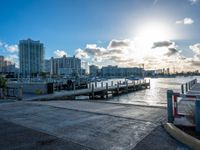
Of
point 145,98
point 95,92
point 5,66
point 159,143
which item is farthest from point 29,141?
point 5,66

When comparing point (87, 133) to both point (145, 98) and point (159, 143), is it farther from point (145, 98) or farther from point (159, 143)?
point (145, 98)

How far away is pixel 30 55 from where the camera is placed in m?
90.4

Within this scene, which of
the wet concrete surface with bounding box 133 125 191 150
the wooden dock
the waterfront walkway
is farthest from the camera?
the wooden dock

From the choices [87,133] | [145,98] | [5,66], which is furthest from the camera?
[5,66]

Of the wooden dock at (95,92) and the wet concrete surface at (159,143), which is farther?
the wooden dock at (95,92)

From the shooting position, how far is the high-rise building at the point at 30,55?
89000 millimetres

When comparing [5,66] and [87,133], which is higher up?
[5,66]

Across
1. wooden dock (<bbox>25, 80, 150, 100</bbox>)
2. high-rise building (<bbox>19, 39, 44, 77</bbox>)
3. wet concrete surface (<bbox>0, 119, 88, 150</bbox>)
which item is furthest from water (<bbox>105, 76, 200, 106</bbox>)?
high-rise building (<bbox>19, 39, 44, 77</bbox>)

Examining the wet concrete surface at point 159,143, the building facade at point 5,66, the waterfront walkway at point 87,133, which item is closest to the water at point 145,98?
the waterfront walkway at point 87,133

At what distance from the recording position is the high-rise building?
89.0m

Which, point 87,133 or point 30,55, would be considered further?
point 30,55

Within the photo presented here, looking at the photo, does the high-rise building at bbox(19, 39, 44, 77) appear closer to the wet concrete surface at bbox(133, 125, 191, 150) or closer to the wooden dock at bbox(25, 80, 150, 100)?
the wooden dock at bbox(25, 80, 150, 100)

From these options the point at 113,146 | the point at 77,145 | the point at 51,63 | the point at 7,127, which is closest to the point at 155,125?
the point at 113,146

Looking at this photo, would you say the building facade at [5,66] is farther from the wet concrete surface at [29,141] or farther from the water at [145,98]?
the wet concrete surface at [29,141]
